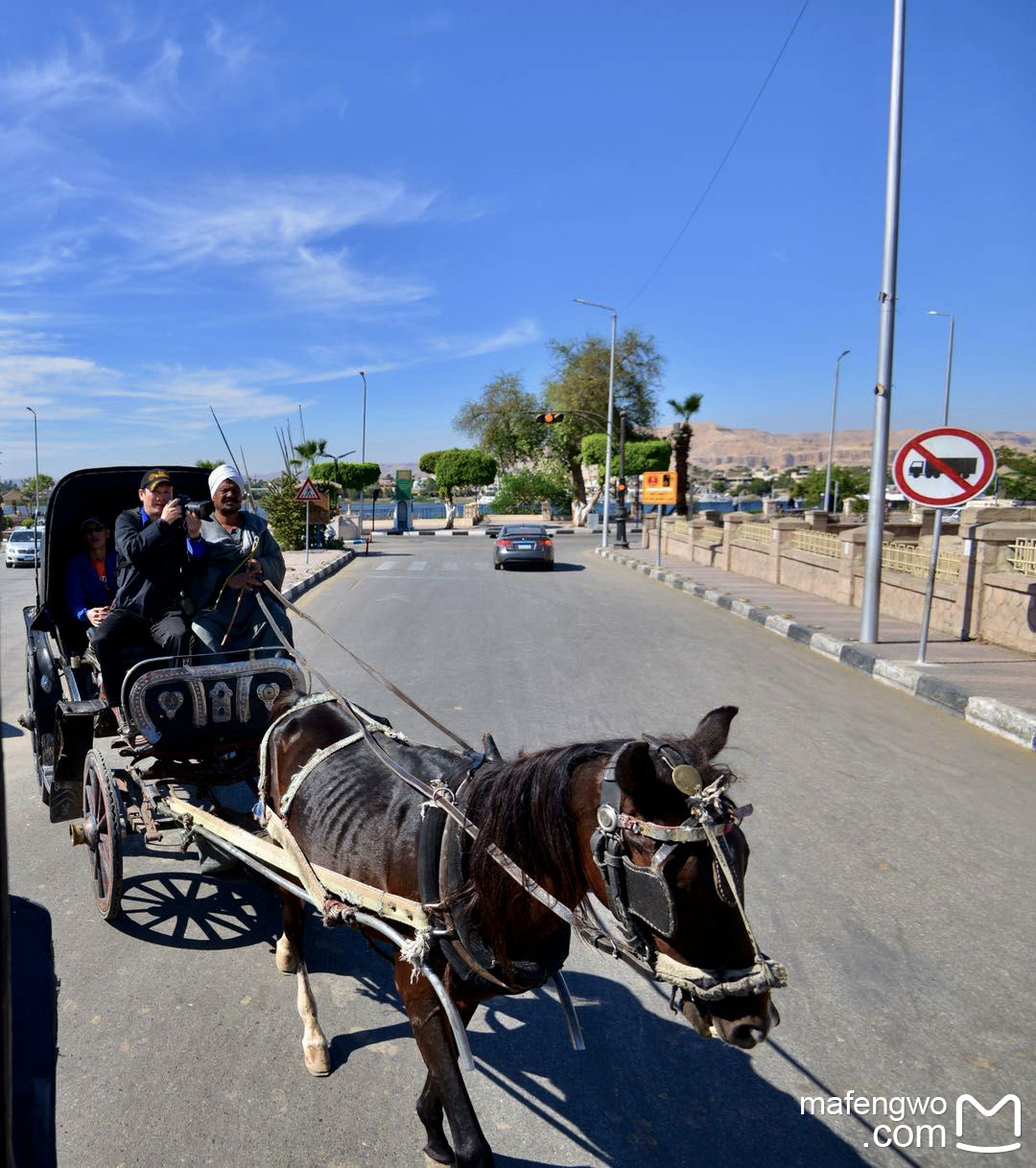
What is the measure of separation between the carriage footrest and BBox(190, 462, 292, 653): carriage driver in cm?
64

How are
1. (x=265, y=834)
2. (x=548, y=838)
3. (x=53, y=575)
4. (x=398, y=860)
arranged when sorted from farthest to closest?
(x=53, y=575) < (x=265, y=834) < (x=398, y=860) < (x=548, y=838)

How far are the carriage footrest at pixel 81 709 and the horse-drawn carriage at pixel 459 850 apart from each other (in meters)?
0.23

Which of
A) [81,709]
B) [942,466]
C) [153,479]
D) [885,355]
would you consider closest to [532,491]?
[885,355]

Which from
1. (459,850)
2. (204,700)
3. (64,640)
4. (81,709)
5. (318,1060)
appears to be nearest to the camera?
(459,850)

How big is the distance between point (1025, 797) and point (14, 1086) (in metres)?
5.92

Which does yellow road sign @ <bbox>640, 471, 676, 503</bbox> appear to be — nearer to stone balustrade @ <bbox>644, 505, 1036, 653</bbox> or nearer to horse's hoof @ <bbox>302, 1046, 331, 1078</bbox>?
stone balustrade @ <bbox>644, 505, 1036, 653</bbox>

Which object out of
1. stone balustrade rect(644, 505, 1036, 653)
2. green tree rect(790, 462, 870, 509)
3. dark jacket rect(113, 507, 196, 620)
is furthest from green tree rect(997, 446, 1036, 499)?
dark jacket rect(113, 507, 196, 620)

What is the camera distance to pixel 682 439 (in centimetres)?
4334

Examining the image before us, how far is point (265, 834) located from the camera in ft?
12.1

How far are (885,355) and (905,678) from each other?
422 centimetres

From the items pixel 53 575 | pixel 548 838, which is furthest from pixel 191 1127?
Answer: pixel 53 575

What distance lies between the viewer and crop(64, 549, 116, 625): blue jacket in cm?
562

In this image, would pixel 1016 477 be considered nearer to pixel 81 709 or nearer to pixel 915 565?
pixel 915 565

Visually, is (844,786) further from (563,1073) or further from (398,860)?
(398,860)
